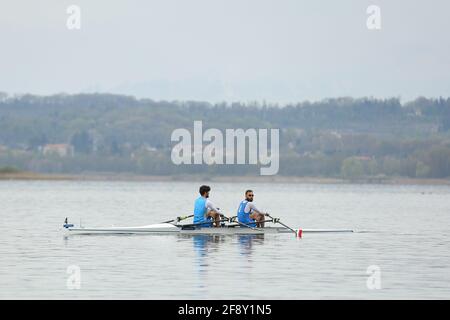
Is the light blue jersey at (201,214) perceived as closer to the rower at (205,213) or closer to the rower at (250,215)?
the rower at (205,213)

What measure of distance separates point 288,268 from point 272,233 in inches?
379

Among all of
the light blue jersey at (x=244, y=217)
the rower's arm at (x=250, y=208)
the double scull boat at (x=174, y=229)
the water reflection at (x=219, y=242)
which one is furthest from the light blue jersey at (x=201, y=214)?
the rower's arm at (x=250, y=208)

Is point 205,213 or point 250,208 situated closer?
point 205,213

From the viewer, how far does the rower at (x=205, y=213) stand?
36.0 m

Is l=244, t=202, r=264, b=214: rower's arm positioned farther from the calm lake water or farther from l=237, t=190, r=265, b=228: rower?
the calm lake water

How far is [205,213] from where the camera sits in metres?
36.6

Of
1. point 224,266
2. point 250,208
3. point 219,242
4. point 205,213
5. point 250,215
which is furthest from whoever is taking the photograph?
point 250,215

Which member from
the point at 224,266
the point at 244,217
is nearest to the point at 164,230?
the point at 244,217

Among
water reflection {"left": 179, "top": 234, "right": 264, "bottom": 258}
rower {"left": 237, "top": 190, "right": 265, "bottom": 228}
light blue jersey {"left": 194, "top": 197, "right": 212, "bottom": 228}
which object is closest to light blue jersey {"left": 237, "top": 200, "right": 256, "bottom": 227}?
rower {"left": 237, "top": 190, "right": 265, "bottom": 228}

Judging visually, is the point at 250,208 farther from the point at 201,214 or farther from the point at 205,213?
the point at 201,214

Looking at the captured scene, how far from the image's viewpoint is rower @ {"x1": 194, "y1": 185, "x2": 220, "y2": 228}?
3603 centimetres
